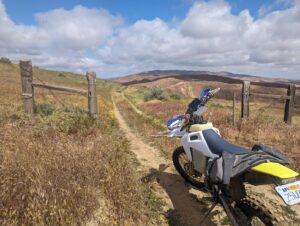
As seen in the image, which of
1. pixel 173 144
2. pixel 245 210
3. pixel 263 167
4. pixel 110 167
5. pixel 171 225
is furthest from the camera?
pixel 173 144

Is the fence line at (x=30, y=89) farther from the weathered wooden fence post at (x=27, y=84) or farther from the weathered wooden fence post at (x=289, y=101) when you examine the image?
the weathered wooden fence post at (x=289, y=101)

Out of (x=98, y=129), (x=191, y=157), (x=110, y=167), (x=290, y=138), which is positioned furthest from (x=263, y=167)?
(x=290, y=138)

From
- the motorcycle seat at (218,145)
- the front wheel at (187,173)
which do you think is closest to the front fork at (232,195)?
the motorcycle seat at (218,145)

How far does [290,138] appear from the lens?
8352 millimetres

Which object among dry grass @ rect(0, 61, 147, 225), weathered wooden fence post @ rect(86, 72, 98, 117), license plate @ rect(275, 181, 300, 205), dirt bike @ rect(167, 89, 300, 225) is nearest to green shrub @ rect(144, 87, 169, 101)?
weathered wooden fence post @ rect(86, 72, 98, 117)

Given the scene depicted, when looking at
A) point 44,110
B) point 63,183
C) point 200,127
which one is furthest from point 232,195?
point 44,110

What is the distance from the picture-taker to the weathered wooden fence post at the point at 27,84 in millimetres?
7613

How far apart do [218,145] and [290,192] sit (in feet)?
3.98

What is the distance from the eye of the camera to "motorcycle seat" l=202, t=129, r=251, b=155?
3.49 m

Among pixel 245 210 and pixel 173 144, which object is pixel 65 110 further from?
pixel 245 210

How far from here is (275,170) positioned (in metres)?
2.92

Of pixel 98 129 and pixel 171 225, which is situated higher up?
pixel 98 129

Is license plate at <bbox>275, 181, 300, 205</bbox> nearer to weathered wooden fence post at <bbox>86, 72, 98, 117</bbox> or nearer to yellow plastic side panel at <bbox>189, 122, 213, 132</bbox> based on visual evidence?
yellow plastic side panel at <bbox>189, 122, 213, 132</bbox>

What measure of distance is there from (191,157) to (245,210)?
1.30 m
